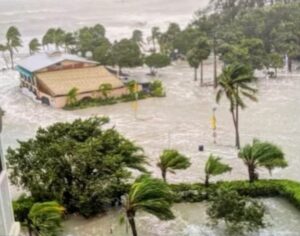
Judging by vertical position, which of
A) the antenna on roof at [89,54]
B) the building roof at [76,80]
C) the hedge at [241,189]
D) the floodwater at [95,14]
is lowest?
the hedge at [241,189]

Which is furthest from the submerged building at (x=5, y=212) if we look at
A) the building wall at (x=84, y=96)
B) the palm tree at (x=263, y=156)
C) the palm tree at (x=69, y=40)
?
the palm tree at (x=69, y=40)

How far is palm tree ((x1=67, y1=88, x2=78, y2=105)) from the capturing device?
44188mm

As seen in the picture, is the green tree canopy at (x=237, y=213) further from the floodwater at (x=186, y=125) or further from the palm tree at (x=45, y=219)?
the palm tree at (x=45, y=219)

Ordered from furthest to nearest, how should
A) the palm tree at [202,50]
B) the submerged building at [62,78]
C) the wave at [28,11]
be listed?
the wave at [28,11]
the palm tree at [202,50]
the submerged building at [62,78]

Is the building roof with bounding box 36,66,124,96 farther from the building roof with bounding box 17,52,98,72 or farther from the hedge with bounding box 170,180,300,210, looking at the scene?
the hedge with bounding box 170,180,300,210

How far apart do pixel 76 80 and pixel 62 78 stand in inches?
50.9

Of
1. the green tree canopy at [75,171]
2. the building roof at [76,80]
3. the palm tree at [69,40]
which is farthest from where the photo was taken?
the palm tree at [69,40]

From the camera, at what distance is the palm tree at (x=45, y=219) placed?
19.3 m

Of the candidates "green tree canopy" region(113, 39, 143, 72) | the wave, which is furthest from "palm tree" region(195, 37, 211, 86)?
the wave

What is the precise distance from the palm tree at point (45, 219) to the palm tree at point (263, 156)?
29.6 ft

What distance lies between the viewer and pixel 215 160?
2470 centimetres

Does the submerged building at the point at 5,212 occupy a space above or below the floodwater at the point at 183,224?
above

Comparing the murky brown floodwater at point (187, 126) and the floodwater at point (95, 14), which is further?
the floodwater at point (95, 14)

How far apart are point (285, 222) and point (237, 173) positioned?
6.15 m
